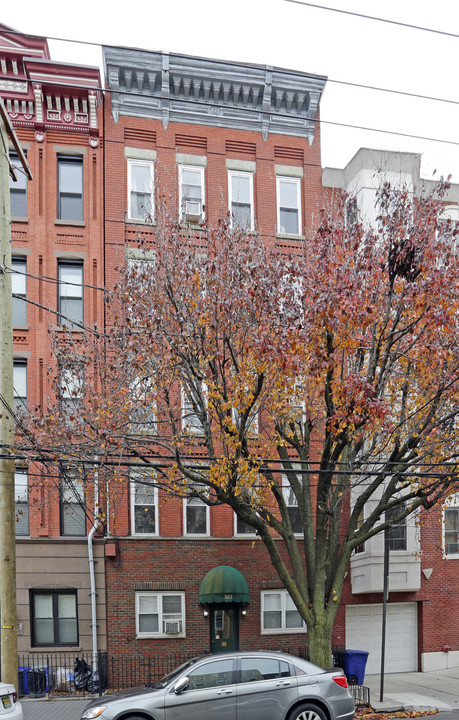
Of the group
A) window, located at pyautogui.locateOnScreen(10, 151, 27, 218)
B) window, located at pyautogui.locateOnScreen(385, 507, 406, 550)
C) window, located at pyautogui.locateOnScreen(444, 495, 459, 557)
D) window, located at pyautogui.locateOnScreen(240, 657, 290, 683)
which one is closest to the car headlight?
window, located at pyautogui.locateOnScreen(240, 657, 290, 683)

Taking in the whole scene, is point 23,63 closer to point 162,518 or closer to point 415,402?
point 162,518

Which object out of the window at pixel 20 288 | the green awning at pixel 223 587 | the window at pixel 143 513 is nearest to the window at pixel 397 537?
the green awning at pixel 223 587

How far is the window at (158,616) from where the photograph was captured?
18.1m

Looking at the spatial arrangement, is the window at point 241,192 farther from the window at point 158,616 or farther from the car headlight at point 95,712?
the car headlight at point 95,712

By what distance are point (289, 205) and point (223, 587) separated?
36.6ft

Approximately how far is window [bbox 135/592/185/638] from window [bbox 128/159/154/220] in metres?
10.3

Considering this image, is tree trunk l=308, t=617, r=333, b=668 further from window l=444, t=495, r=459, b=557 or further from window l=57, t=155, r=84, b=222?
window l=57, t=155, r=84, b=222

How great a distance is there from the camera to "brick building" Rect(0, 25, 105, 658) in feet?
58.6

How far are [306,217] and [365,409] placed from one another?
11041 millimetres

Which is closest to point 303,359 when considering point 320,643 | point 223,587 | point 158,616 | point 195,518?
point 320,643

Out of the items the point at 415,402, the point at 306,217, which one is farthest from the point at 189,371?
the point at 306,217

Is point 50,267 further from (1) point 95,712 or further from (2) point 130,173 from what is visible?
(1) point 95,712

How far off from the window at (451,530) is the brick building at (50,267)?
32.6 ft

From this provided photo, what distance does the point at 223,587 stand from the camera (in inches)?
691
